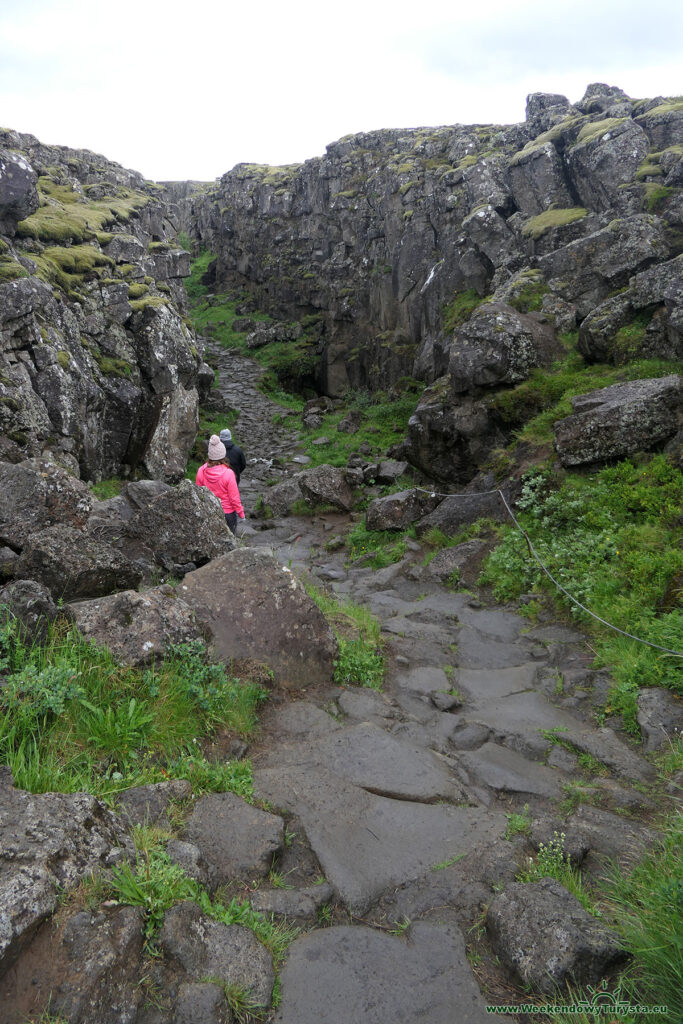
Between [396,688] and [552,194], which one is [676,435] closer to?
[396,688]

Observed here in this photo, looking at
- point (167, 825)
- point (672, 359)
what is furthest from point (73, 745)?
point (672, 359)

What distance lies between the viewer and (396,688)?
648cm

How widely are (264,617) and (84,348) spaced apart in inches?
468

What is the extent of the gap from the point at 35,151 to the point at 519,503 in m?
32.6

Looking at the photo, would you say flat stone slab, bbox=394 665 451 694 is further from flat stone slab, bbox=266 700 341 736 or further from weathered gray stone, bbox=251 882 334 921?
weathered gray stone, bbox=251 882 334 921

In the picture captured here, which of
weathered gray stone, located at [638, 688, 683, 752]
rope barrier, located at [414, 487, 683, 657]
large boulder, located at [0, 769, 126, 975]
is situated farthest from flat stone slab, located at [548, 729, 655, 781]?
large boulder, located at [0, 769, 126, 975]

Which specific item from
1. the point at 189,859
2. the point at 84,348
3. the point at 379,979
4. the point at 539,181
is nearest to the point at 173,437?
the point at 84,348

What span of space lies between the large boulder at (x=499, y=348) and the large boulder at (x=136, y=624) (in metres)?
10.1

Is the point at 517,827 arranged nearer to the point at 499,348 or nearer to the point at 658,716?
the point at 658,716

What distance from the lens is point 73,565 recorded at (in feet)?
20.7

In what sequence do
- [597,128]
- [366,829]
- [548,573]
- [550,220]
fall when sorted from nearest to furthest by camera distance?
[366,829] → [548,573] → [550,220] → [597,128]

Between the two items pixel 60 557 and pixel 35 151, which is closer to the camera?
pixel 60 557

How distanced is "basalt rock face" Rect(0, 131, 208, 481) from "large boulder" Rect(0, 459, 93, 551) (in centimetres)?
393

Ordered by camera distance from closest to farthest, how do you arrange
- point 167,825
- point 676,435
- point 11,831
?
point 11,831, point 167,825, point 676,435
